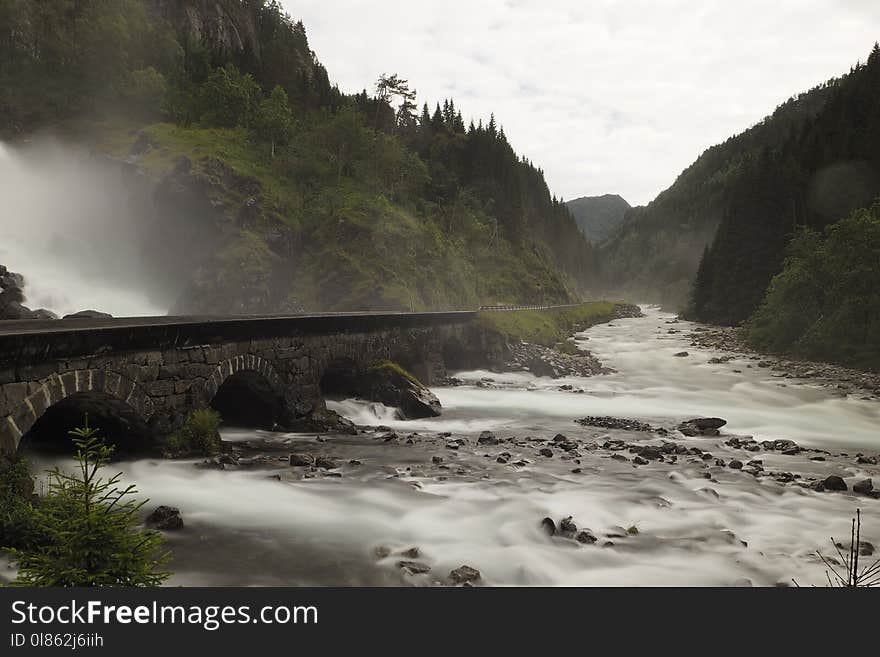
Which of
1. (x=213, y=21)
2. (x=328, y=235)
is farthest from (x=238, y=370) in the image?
(x=213, y=21)

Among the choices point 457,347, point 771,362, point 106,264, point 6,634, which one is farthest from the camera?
point 106,264

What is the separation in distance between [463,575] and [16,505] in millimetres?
7018

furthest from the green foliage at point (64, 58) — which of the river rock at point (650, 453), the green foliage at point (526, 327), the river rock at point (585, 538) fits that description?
the river rock at point (585, 538)

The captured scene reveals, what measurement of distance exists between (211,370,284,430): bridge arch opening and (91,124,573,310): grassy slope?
28.3 m

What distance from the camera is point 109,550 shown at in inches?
214

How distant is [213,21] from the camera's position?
11044 cm

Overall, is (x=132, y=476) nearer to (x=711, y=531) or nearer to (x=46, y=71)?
(x=711, y=531)

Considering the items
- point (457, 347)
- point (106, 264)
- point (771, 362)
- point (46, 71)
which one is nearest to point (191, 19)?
point (46, 71)

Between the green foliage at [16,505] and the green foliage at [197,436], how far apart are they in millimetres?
4474

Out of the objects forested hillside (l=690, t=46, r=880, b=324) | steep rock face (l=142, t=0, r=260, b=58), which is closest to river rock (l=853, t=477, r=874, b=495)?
forested hillside (l=690, t=46, r=880, b=324)

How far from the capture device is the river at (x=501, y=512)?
29.5ft

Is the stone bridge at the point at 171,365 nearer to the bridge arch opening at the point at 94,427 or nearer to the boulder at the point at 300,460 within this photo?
the bridge arch opening at the point at 94,427

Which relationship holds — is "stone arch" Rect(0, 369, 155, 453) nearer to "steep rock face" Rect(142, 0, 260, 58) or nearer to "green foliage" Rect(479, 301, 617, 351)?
"green foliage" Rect(479, 301, 617, 351)

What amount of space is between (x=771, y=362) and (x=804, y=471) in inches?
1062
